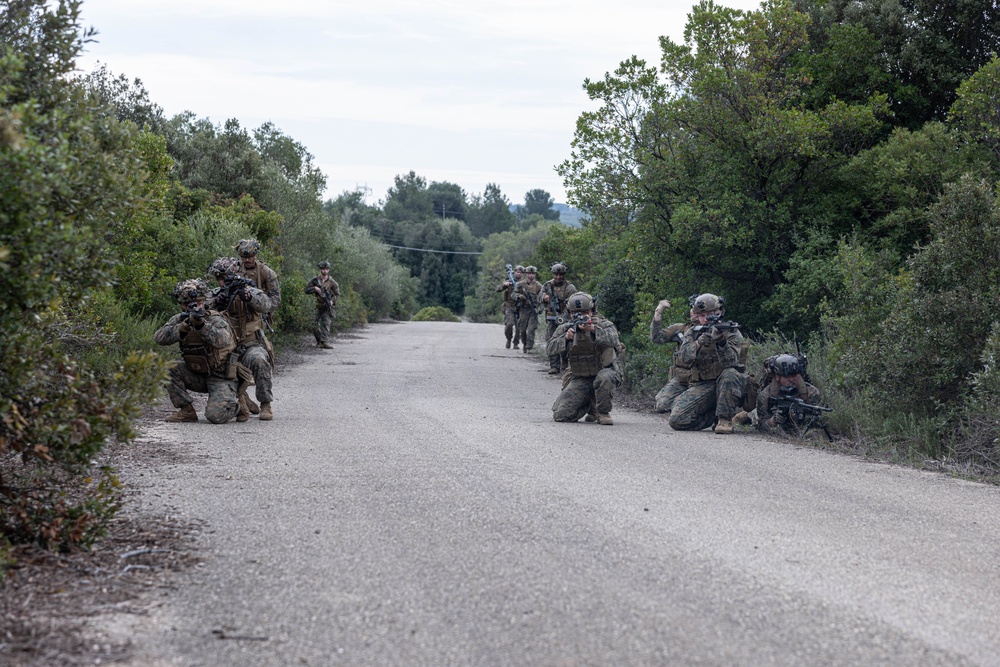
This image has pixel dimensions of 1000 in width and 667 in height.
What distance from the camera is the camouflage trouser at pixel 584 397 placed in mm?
13555

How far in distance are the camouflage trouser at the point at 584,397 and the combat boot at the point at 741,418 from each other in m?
1.52

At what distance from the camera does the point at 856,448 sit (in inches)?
454

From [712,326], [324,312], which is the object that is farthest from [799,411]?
[324,312]

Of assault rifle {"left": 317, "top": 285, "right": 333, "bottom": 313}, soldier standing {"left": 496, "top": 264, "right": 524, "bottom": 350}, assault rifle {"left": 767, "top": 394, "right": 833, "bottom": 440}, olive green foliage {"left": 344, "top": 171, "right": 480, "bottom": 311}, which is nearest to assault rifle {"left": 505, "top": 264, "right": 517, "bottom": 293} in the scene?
soldier standing {"left": 496, "top": 264, "right": 524, "bottom": 350}

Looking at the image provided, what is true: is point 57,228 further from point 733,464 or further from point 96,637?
point 733,464

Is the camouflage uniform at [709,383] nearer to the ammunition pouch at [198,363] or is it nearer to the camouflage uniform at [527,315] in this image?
the ammunition pouch at [198,363]

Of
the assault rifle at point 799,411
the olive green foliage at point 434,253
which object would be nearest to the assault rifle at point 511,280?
the assault rifle at point 799,411

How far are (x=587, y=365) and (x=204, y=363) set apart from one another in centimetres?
473

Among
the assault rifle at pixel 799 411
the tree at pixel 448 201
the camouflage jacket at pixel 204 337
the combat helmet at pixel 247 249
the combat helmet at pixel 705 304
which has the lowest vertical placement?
the assault rifle at pixel 799 411

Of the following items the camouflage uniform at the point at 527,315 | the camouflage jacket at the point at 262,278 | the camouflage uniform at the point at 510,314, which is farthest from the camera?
the camouflage uniform at the point at 510,314

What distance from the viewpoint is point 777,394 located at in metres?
12.8

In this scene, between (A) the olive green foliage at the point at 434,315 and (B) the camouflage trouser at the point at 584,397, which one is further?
(A) the olive green foliage at the point at 434,315

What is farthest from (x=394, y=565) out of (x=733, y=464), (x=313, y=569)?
(x=733, y=464)

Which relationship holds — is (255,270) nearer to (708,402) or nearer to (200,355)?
(200,355)
